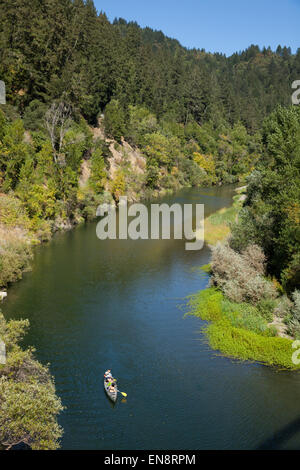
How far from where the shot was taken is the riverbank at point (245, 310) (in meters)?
28.5

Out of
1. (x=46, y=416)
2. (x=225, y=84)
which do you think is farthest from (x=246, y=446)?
(x=225, y=84)

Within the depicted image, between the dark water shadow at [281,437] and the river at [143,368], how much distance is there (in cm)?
5

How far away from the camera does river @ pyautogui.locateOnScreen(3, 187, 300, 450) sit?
21516 mm

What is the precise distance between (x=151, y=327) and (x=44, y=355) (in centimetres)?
894

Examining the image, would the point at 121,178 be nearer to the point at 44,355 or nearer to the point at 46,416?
the point at 44,355

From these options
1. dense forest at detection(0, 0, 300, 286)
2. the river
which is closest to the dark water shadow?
the river

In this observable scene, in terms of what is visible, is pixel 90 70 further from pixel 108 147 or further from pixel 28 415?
pixel 28 415

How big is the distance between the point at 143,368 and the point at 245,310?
34.2 ft

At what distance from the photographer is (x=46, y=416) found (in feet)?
59.2

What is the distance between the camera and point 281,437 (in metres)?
21.2

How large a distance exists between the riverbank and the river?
112 centimetres

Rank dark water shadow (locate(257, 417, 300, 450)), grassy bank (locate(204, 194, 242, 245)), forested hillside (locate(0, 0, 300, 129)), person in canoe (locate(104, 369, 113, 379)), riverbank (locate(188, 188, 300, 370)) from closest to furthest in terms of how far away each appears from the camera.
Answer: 1. dark water shadow (locate(257, 417, 300, 450))
2. person in canoe (locate(104, 369, 113, 379))
3. riverbank (locate(188, 188, 300, 370))
4. grassy bank (locate(204, 194, 242, 245))
5. forested hillside (locate(0, 0, 300, 129))

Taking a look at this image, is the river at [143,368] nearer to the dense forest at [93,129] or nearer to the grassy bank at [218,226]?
the dense forest at [93,129]

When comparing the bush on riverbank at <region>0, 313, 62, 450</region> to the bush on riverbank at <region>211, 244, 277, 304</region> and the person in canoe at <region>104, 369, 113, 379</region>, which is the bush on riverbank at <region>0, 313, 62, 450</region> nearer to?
the person in canoe at <region>104, 369, 113, 379</region>
